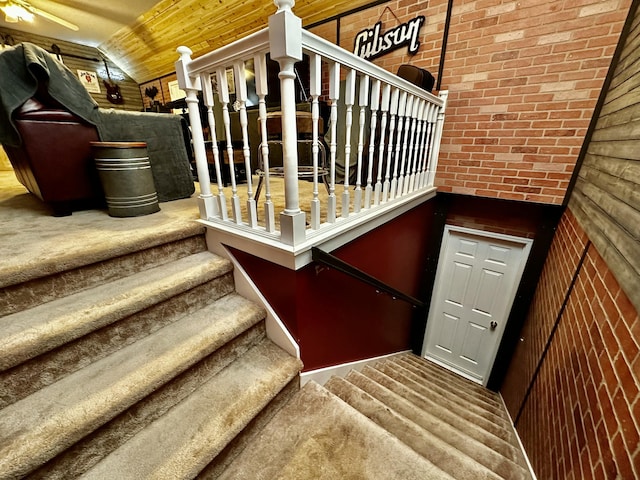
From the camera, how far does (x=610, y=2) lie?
1851mm

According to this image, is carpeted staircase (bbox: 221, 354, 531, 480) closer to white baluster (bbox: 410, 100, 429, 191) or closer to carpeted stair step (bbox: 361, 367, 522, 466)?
carpeted stair step (bbox: 361, 367, 522, 466)

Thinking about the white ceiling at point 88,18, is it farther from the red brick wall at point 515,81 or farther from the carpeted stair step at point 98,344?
the carpeted stair step at point 98,344

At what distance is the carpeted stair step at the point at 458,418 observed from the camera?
5.43ft

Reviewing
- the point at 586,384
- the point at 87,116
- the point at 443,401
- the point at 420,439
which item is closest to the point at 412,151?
the point at 586,384

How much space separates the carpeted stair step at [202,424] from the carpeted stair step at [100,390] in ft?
0.50

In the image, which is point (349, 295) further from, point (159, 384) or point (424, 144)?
point (424, 144)

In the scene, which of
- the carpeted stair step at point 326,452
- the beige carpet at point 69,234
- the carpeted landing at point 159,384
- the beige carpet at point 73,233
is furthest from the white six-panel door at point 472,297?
the beige carpet at point 69,234

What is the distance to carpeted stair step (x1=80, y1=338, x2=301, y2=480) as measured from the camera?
0.91m

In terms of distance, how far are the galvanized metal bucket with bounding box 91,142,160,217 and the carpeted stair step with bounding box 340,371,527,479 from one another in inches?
75.1

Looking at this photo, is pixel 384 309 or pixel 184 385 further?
pixel 384 309

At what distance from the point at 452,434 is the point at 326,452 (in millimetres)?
929

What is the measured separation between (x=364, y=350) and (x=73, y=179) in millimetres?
2447

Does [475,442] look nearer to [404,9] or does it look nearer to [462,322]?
[462,322]

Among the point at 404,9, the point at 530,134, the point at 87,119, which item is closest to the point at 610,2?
the point at 530,134
